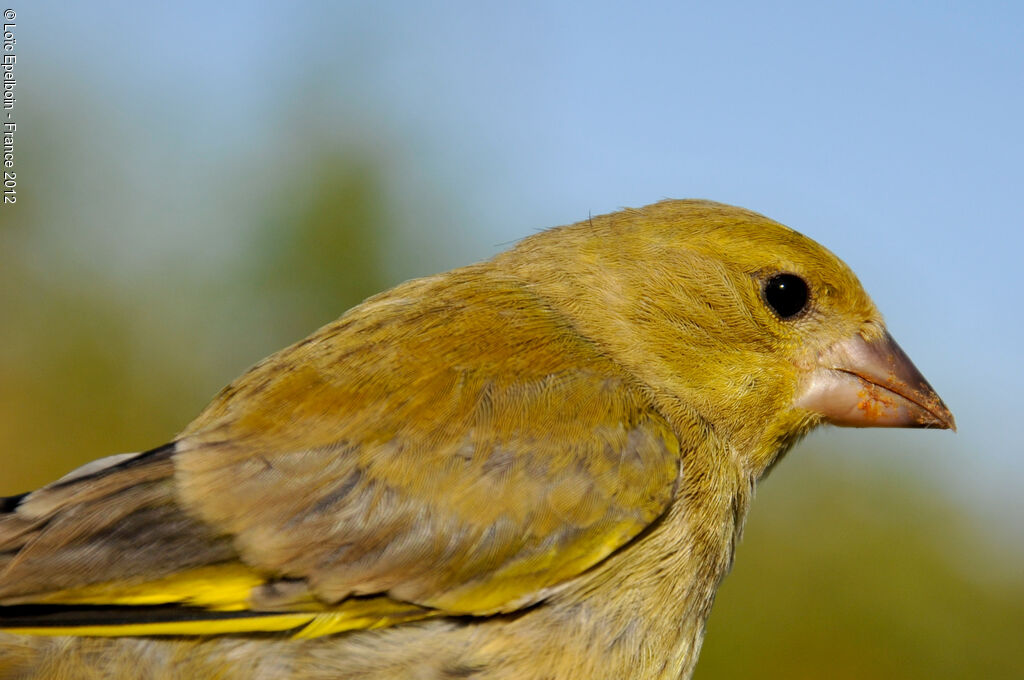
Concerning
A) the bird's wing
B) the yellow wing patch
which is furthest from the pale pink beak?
the yellow wing patch

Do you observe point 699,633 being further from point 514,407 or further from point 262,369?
point 262,369

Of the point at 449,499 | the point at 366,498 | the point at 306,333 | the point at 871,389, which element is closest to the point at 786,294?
the point at 871,389

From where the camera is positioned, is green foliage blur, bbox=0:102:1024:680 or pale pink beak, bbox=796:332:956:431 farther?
green foliage blur, bbox=0:102:1024:680

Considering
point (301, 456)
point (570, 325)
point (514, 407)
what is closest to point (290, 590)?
point (301, 456)

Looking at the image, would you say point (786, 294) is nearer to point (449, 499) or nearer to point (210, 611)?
point (449, 499)

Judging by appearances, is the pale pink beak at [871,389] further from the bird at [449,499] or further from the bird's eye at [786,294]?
the bird's eye at [786,294]

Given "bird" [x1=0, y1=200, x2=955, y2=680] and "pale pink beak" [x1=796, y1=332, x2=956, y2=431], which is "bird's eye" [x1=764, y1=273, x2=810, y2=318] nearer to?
"bird" [x1=0, y1=200, x2=955, y2=680]

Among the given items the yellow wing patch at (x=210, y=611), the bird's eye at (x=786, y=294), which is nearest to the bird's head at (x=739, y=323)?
the bird's eye at (x=786, y=294)
